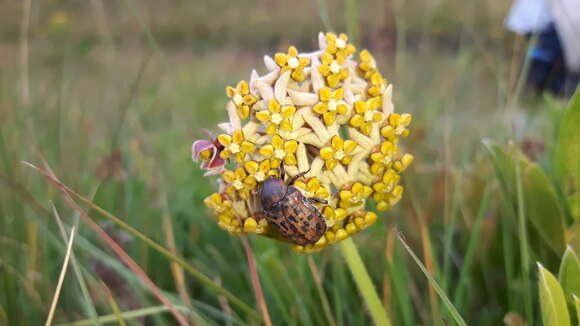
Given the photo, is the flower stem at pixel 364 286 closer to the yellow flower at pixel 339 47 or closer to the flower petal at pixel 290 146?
the flower petal at pixel 290 146

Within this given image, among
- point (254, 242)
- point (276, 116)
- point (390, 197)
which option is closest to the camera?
point (276, 116)

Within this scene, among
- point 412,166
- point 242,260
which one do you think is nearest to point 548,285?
point 412,166

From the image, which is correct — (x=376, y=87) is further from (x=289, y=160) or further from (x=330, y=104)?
(x=289, y=160)

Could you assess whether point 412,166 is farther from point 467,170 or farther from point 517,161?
point 517,161

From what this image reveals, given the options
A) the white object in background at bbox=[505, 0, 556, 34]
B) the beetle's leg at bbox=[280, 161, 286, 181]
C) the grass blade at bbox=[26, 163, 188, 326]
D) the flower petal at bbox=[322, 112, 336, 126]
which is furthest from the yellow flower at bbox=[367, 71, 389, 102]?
the white object in background at bbox=[505, 0, 556, 34]

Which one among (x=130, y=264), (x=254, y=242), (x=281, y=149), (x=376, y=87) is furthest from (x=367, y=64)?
(x=254, y=242)
